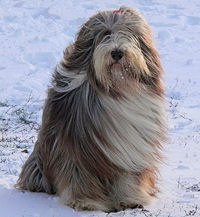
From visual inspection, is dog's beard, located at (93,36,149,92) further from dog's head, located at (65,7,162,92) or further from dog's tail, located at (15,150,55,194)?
dog's tail, located at (15,150,55,194)

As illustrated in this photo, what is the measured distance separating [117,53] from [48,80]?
559 cm

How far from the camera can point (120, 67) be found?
14.6 feet

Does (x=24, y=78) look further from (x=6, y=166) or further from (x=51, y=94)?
(x=51, y=94)

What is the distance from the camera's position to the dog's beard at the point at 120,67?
4.43 m

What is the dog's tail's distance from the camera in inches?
206

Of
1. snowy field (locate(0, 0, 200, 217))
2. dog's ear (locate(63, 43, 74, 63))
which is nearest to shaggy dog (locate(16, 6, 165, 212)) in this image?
dog's ear (locate(63, 43, 74, 63))

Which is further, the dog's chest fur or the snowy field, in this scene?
the snowy field

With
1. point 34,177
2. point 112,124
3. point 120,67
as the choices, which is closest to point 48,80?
point 34,177

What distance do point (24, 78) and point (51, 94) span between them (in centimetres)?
511

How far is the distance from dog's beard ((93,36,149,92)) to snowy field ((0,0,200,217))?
2.52 ft

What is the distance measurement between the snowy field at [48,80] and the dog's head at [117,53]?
742 mm

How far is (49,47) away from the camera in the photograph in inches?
442

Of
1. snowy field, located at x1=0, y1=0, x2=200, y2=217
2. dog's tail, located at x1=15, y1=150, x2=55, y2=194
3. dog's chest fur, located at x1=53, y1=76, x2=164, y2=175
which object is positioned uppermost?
dog's chest fur, located at x1=53, y1=76, x2=164, y2=175

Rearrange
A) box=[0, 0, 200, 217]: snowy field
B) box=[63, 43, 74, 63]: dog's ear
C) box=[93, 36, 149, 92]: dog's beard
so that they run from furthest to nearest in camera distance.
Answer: box=[0, 0, 200, 217]: snowy field
box=[63, 43, 74, 63]: dog's ear
box=[93, 36, 149, 92]: dog's beard
